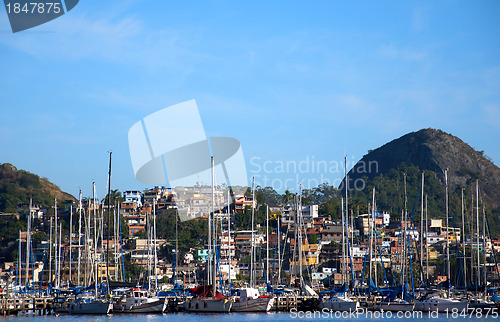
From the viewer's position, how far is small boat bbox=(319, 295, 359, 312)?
125ft

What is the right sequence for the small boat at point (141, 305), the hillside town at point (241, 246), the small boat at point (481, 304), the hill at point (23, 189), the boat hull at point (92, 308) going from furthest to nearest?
the hill at point (23, 189)
the hillside town at point (241, 246)
the small boat at point (141, 305)
the boat hull at point (92, 308)
the small boat at point (481, 304)

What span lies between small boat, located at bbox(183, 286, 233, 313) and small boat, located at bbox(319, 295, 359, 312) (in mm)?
5171

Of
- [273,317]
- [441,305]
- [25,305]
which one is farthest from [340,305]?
[25,305]

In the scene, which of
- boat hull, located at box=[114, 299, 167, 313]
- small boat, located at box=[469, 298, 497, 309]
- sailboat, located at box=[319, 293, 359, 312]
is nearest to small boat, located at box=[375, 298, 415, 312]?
sailboat, located at box=[319, 293, 359, 312]

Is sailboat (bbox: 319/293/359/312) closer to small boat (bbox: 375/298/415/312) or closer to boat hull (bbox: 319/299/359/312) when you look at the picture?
boat hull (bbox: 319/299/359/312)

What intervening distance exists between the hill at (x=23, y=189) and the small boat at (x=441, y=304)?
103 metres

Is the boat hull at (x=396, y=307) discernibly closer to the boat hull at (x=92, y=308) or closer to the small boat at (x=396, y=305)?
the small boat at (x=396, y=305)

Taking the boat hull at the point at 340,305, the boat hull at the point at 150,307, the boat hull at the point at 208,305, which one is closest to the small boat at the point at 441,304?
the boat hull at the point at 340,305

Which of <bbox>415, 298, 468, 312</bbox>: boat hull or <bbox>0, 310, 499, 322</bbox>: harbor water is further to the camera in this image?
<bbox>415, 298, 468, 312</bbox>: boat hull

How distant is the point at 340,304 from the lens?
126 ft

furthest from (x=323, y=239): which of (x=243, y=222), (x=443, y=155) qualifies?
(x=443, y=155)

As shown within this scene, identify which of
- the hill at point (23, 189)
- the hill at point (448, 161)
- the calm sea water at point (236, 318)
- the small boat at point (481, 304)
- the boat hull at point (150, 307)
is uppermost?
the hill at point (448, 161)

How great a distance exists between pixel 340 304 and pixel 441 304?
5.22 m

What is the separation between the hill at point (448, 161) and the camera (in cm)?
18012
